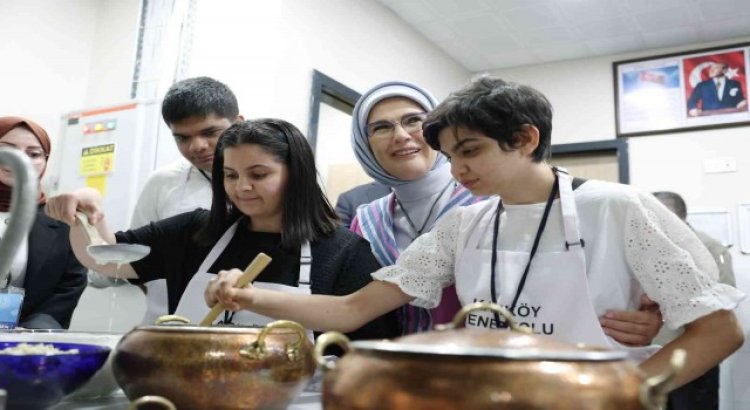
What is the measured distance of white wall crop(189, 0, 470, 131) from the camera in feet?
9.25

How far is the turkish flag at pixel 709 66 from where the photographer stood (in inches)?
150

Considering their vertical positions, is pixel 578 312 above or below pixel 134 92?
below

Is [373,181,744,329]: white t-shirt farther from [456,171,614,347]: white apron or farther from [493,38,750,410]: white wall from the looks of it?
[493,38,750,410]: white wall

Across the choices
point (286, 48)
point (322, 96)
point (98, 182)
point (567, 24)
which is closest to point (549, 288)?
point (286, 48)

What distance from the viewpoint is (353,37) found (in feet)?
11.5

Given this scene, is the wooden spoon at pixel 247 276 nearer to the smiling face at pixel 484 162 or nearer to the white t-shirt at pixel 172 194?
the smiling face at pixel 484 162

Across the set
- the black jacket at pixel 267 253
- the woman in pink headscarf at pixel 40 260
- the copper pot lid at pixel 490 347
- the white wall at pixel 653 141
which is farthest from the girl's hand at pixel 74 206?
the white wall at pixel 653 141

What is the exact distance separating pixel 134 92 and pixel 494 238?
2.48 m

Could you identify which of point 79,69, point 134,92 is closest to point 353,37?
point 134,92

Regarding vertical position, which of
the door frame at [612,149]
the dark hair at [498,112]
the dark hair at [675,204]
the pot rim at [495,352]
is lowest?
the pot rim at [495,352]

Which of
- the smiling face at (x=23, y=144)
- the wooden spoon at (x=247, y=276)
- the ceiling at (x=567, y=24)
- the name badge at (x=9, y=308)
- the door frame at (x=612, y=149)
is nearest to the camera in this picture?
the wooden spoon at (x=247, y=276)

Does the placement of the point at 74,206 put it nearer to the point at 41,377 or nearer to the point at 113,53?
the point at 41,377

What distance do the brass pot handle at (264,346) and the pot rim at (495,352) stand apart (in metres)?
0.23

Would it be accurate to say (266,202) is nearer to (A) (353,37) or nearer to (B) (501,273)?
(B) (501,273)
